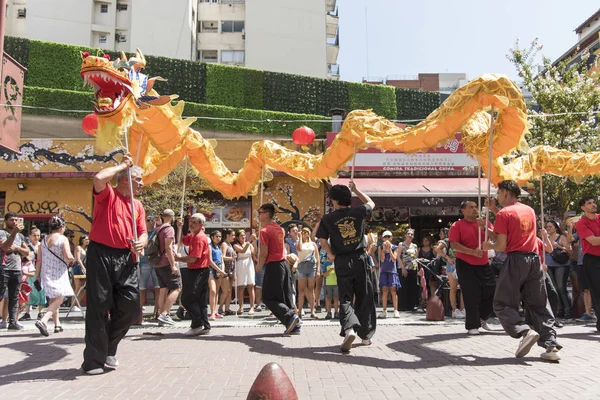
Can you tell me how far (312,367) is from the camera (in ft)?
16.5

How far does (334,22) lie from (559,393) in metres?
36.9

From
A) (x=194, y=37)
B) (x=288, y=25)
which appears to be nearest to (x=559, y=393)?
(x=288, y=25)

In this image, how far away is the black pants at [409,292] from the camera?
37.0 ft

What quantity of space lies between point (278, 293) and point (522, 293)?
330 centimetres

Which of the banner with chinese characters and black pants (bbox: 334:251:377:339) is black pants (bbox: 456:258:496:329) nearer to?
black pants (bbox: 334:251:377:339)

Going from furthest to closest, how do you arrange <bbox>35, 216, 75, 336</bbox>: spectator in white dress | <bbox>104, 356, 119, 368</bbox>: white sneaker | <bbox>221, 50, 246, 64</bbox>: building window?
<bbox>221, 50, 246, 64</bbox>: building window, <bbox>35, 216, 75, 336</bbox>: spectator in white dress, <bbox>104, 356, 119, 368</bbox>: white sneaker

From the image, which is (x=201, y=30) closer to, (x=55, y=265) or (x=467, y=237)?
(x=55, y=265)

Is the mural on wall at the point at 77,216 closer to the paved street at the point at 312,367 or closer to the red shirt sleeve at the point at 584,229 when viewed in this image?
the paved street at the point at 312,367

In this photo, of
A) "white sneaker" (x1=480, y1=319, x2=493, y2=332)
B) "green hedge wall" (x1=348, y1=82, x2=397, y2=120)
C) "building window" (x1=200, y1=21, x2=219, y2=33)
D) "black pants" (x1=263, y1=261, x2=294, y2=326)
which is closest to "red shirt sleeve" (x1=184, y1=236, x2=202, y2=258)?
"black pants" (x1=263, y1=261, x2=294, y2=326)

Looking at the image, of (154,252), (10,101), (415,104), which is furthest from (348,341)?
(415,104)

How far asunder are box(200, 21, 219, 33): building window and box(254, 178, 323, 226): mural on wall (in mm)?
24079

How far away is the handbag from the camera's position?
903 centimetres

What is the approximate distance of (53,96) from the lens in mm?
22391

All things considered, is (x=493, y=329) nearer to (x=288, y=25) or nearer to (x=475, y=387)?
(x=475, y=387)
